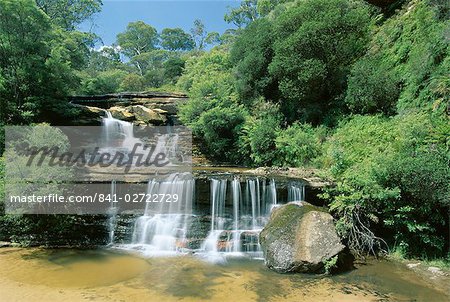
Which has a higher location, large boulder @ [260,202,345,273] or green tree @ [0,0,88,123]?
green tree @ [0,0,88,123]

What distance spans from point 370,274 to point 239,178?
4.48m

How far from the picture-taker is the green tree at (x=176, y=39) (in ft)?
207

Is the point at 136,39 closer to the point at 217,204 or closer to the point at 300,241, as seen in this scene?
the point at 217,204

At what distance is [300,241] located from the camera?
781 centimetres

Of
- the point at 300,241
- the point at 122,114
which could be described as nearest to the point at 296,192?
the point at 300,241

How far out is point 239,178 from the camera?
10.3 meters

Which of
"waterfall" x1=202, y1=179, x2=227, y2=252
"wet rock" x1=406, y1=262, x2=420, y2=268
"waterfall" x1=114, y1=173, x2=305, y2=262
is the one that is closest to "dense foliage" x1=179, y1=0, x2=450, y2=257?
"wet rock" x1=406, y1=262, x2=420, y2=268

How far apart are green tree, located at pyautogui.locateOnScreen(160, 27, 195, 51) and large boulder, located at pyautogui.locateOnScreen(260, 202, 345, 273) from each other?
5963cm

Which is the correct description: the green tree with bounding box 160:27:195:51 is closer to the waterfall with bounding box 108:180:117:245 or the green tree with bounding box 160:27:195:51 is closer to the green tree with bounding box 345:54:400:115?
the green tree with bounding box 345:54:400:115

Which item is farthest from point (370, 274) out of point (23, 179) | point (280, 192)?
point (23, 179)

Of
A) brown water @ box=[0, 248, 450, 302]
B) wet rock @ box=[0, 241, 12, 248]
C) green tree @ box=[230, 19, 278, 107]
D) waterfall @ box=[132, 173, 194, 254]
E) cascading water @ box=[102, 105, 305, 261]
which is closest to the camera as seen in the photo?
brown water @ box=[0, 248, 450, 302]

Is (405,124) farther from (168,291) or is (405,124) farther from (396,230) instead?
(168,291)

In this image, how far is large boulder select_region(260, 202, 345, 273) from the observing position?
7473mm

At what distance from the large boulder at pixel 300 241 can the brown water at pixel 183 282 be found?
10.3 inches
